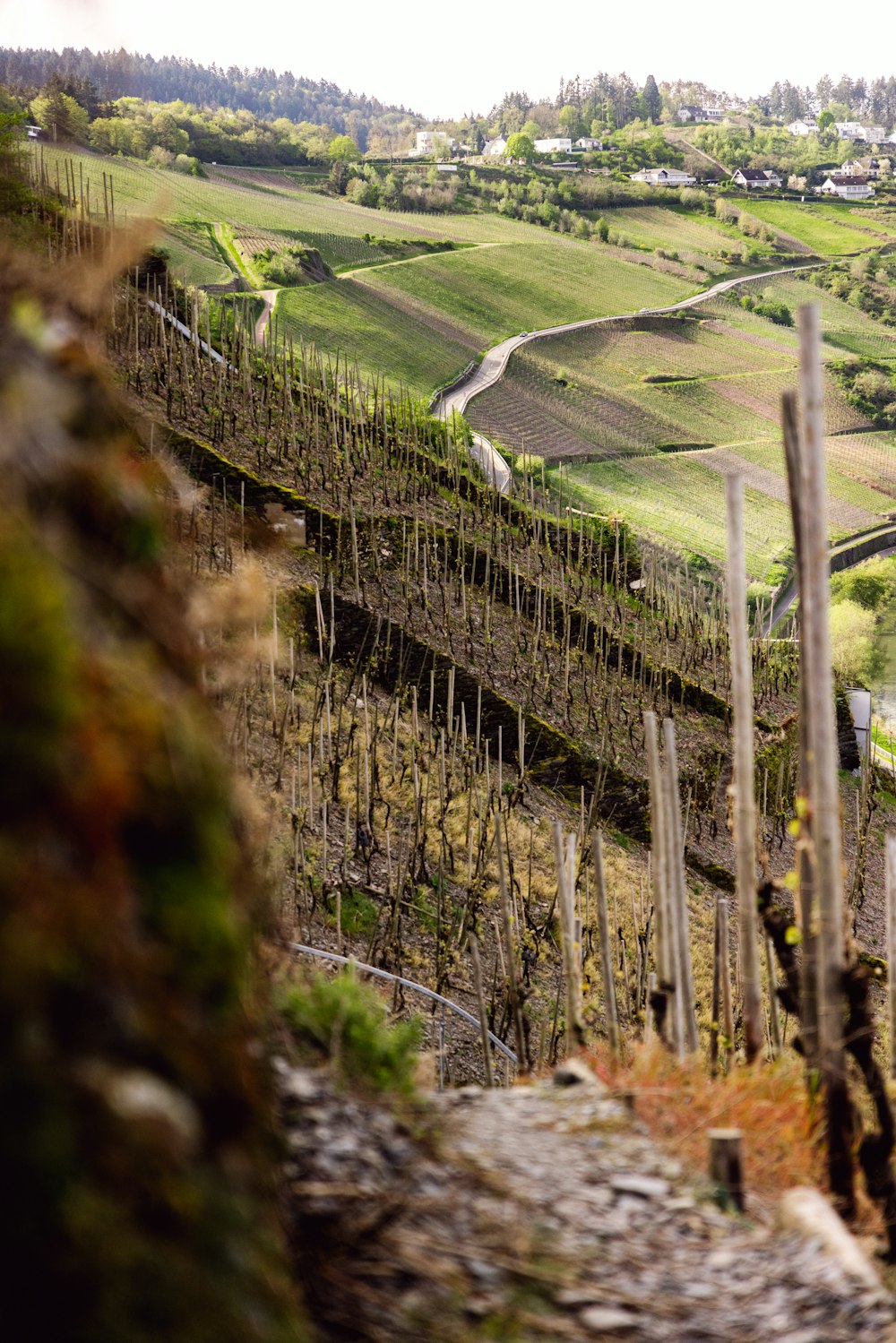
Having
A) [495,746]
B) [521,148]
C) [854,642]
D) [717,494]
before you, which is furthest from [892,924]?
[521,148]

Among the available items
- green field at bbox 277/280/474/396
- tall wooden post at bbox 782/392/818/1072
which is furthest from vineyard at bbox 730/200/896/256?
tall wooden post at bbox 782/392/818/1072

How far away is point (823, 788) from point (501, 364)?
213 feet

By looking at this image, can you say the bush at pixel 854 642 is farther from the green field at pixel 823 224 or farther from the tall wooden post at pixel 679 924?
the green field at pixel 823 224

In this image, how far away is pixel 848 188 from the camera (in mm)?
140500

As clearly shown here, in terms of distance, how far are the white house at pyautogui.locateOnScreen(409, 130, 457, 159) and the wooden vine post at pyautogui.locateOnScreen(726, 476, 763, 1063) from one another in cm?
16240

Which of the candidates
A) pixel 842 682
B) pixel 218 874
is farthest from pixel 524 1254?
pixel 842 682

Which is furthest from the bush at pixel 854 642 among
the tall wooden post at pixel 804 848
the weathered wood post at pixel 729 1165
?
the weathered wood post at pixel 729 1165

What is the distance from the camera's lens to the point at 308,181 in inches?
3858

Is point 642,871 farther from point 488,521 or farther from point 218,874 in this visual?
point 218,874

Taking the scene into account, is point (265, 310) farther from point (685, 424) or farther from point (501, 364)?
point (685, 424)

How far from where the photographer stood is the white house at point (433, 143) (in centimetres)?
16062

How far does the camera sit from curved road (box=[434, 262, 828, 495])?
146ft

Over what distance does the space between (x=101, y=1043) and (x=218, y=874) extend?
0.64 meters

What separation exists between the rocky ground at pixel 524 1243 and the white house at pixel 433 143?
16560 cm
